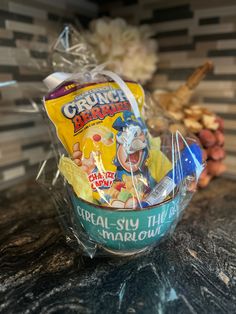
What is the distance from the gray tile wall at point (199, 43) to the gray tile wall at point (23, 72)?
0.69 ft

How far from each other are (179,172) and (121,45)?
0.38 m

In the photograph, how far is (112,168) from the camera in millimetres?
438

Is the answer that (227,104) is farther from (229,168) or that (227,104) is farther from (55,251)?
(55,251)

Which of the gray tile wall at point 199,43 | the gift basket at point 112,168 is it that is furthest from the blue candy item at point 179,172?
the gray tile wall at point 199,43

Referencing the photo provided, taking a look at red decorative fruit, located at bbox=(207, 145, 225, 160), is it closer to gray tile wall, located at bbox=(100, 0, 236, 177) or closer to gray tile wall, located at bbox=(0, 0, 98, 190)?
gray tile wall, located at bbox=(100, 0, 236, 177)

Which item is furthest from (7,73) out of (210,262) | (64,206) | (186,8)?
(210,262)

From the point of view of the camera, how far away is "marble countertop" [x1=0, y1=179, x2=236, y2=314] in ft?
1.20

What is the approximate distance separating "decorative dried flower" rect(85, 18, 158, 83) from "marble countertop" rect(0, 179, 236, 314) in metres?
0.37

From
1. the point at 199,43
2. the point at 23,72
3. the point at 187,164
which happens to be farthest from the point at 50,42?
the point at 187,164

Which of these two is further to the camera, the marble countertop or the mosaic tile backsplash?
the mosaic tile backsplash

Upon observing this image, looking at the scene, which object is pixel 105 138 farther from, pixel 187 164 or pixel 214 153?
pixel 214 153

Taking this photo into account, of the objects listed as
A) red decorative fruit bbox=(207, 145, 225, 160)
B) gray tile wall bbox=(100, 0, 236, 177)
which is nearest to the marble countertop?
red decorative fruit bbox=(207, 145, 225, 160)

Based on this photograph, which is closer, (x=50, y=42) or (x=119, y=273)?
(x=119, y=273)

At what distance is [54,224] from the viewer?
539mm
